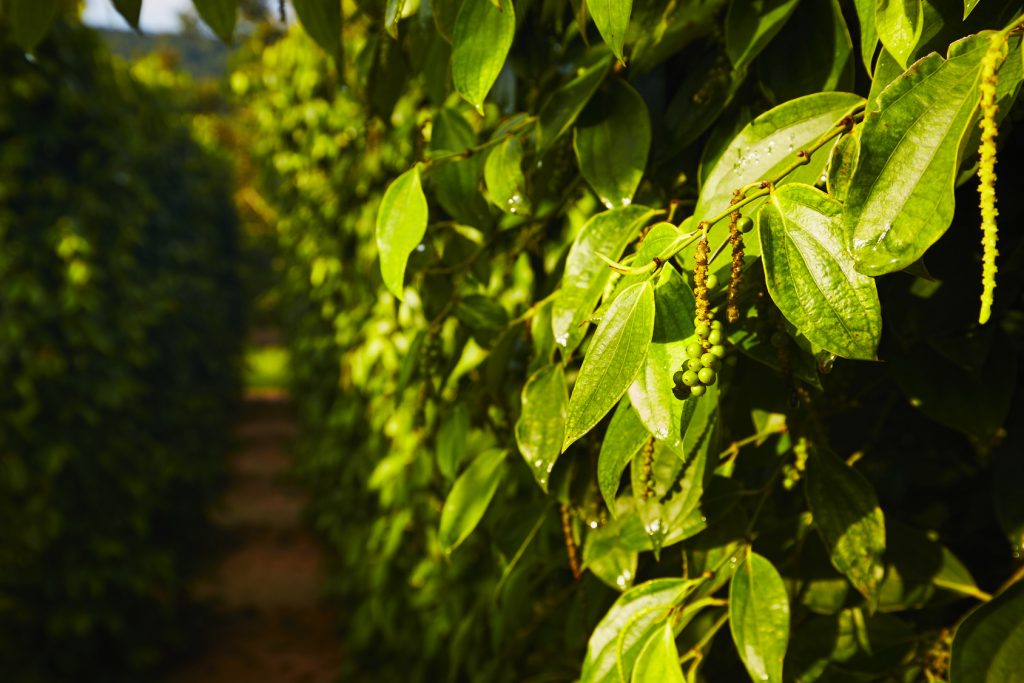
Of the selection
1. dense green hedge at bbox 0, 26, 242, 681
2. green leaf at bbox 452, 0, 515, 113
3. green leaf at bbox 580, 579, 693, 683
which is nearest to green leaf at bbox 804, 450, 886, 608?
green leaf at bbox 580, 579, 693, 683

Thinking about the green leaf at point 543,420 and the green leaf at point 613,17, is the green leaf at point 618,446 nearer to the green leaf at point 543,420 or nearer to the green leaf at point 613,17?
the green leaf at point 543,420

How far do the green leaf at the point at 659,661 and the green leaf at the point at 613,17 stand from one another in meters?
0.51

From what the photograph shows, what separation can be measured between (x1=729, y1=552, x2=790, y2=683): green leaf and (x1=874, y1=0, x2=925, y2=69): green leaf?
46cm

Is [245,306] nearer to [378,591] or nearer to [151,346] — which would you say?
[151,346]

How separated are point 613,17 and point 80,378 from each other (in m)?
2.94

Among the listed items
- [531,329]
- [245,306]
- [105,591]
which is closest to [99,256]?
[105,591]

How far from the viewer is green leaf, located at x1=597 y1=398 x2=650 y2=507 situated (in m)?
0.62

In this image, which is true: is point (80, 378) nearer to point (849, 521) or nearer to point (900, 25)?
point (849, 521)

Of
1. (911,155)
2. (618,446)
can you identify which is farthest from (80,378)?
(911,155)

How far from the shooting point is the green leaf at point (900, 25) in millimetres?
551

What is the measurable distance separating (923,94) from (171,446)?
13.9ft

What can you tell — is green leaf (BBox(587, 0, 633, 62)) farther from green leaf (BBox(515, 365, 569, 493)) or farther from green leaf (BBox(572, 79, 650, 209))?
green leaf (BBox(515, 365, 569, 493))

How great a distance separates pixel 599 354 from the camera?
56 cm

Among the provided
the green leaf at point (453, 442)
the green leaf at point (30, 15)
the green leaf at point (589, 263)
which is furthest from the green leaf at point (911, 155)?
the green leaf at point (30, 15)
